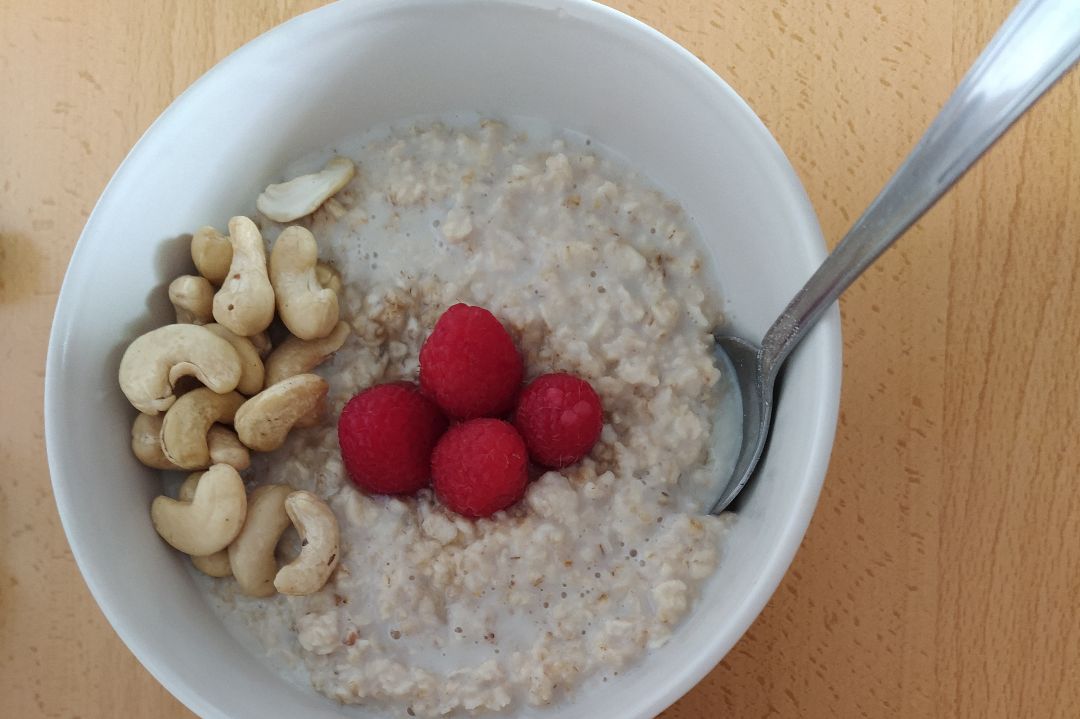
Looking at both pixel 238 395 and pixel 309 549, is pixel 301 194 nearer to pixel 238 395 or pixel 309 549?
pixel 238 395

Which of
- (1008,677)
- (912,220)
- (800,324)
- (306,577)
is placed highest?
(912,220)

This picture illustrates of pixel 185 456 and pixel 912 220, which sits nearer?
pixel 912 220

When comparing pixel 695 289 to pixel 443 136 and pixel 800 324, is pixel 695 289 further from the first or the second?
pixel 443 136

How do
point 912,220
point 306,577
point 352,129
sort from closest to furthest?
1. point 912,220
2. point 306,577
3. point 352,129

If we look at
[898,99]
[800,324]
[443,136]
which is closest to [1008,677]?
[800,324]

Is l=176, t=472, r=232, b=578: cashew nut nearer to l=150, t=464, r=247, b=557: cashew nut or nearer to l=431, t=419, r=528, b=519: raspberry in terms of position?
l=150, t=464, r=247, b=557: cashew nut

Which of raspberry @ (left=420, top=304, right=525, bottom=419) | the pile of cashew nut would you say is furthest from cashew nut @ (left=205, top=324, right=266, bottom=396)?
raspberry @ (left=420, top=304, right=525, bottom=419)

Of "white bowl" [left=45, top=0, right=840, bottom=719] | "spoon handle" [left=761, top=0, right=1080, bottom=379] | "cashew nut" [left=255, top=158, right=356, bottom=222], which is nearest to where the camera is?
"spoon handle" [left=761, top=0, right=1080, bottom=379]
